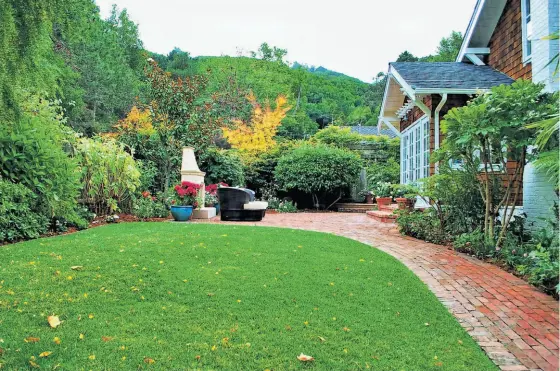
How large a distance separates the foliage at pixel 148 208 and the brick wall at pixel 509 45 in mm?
8917

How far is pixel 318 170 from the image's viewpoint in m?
14.4

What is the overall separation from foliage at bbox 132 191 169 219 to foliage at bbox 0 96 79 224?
2.46 meters

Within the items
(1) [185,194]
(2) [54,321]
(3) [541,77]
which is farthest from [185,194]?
(3) [541,77]

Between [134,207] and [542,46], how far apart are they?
369 inches

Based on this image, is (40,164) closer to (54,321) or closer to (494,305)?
(54,321)

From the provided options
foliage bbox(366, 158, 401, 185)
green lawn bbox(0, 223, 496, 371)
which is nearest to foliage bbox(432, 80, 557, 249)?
green lawn bbox(0, 223, 496, 371)

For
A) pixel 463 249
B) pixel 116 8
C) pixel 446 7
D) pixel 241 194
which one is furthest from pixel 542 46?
pixel 116 8

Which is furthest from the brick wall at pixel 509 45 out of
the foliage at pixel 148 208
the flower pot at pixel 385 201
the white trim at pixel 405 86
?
the foliage at pixel 148 208

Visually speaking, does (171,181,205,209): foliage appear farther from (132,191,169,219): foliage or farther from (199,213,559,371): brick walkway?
(199,213,559,371): brick walkway

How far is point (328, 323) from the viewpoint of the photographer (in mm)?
3230

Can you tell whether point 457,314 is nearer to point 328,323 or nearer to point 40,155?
point 328,323

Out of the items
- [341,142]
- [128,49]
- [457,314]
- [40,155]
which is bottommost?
[457,314]

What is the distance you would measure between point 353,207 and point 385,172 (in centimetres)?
243

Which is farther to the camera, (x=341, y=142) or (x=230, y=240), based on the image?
(x=341, y=142)
